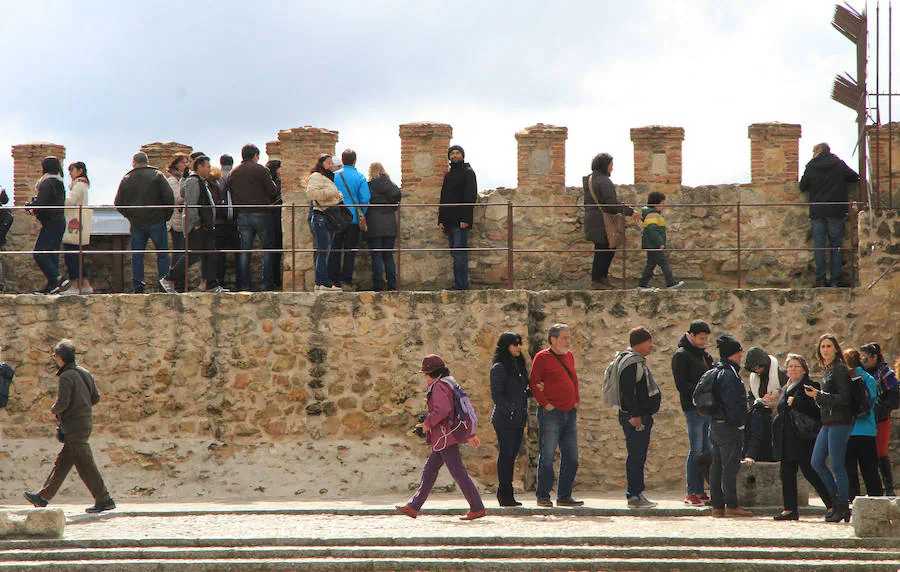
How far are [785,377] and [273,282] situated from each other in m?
5.61

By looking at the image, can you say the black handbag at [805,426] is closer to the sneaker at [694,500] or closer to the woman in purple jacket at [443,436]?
the sneaker at [694,500]

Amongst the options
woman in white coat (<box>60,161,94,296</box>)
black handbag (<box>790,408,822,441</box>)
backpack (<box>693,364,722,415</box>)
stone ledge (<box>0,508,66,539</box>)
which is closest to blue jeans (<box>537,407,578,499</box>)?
backpack (<box>693,364,722,415</box>)

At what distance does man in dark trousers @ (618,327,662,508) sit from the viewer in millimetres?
9578

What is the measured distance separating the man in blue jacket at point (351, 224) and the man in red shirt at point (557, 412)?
10.3ft

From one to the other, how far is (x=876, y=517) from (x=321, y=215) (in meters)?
6.30

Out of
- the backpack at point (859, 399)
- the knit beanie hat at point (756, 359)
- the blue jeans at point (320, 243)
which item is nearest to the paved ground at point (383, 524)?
the backpack at point (859, 399)

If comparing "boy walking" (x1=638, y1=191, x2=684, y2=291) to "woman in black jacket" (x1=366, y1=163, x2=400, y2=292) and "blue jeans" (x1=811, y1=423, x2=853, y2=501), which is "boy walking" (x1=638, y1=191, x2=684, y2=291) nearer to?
"woman in black jacket" (x1=366, y1=163, x2=400, y2=292)

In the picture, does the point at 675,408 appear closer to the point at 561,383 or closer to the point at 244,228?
the point at 561,383

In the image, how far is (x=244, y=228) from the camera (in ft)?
41.2

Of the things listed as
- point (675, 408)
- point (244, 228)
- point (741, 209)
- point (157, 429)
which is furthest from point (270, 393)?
point (741, 209)

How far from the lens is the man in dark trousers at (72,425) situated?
9664mm

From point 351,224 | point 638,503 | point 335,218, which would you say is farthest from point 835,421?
point 351,224

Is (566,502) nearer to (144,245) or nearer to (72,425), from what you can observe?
(72,425)

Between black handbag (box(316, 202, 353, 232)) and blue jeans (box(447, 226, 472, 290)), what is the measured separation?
117 cm
